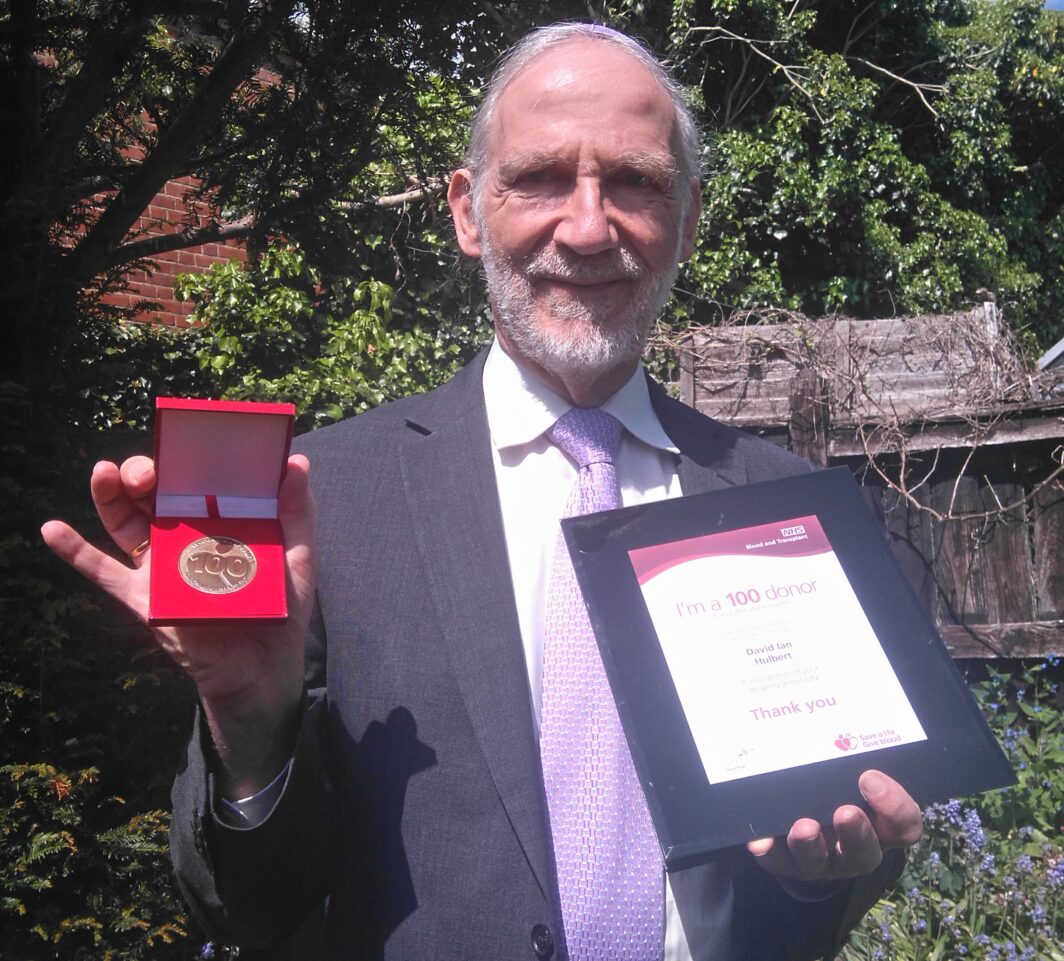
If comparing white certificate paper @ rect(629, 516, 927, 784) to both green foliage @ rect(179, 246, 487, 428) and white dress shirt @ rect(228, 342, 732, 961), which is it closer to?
white dress shirt @ rect(228, 342, 732, 961)

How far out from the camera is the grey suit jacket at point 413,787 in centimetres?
149

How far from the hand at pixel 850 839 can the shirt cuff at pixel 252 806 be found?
0.68 m

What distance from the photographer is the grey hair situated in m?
2.01

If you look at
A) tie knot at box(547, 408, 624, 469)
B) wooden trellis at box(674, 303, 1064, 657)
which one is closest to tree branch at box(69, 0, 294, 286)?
tie knot at box(547, 408, 624, 469)

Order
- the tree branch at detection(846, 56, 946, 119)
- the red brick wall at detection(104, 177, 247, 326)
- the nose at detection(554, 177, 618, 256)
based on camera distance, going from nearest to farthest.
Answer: the nose at detection(554, 177, 618, 256)
the red brick wall at detection(104, 177, 247, 326)
the tree branch at detection(846, 56, 946, 119)

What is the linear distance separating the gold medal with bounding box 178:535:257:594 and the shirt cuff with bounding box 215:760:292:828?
315 millimetres

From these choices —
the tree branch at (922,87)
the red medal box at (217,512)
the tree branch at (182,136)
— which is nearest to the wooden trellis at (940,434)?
the tree branch at (182,136)

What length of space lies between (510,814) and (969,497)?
4.58 meters

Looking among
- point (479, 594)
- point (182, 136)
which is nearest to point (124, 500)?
point (479, 594)

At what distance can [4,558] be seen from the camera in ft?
9.14

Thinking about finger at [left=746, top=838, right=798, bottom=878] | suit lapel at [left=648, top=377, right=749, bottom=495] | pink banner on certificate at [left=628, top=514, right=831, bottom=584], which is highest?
suit lapel at [left=648, top=377, right=749, bottom=495]

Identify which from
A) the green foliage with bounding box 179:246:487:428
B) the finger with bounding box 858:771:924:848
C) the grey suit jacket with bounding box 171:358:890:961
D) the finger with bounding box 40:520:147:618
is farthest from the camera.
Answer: the green foliage with bounding box 179:246:487:428

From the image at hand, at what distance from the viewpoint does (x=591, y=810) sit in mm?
1562

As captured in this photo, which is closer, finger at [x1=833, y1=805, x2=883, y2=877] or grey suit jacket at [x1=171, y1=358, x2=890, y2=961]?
finger at [x1=833, y1=805, x2=883, y2=877]
